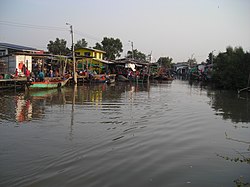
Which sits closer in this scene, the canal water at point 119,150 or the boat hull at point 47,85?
the canal water at point 119,150

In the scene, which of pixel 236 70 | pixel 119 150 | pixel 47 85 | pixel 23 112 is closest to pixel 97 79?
pixel 47 85

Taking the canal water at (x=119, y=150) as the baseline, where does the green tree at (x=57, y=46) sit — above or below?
above

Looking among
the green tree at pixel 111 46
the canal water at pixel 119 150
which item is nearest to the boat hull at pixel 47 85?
the canal water at pixel 119 150

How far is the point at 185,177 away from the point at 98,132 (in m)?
4.21

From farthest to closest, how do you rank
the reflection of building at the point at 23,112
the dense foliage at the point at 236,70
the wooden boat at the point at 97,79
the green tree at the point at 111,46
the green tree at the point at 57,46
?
the green tree at the point at 111,46 → the green tree at the point at 57,46 → the wooden boat at the point at 97,79 → the dense foliage at the point at 236,70 → the reflection of building at the point at 23,112

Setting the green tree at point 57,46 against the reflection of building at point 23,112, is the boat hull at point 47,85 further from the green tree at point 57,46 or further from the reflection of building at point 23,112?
the green tree at point 57,46

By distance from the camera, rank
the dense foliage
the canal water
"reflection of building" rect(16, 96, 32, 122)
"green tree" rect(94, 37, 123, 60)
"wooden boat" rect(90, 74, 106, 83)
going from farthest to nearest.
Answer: "green tree" rect(94, 37, 123, 60)
"wooden boat" rect(90, 74, 106, 83)
the dense foliage
"reflection of building" rect(16, 96, 32, 122)
the canal water

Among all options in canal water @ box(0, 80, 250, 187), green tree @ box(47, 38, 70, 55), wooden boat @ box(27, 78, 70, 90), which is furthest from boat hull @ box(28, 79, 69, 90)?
green tree @ box(47, 38, 70, 55)

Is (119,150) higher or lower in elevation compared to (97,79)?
lower

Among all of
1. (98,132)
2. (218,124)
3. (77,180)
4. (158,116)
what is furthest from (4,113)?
(218,124)

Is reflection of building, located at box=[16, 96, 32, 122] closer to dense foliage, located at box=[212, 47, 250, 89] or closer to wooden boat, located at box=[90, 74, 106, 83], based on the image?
wooden boat, located at box=[90, 74, 106, 83]

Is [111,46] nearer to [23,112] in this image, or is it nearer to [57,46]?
[57,46]

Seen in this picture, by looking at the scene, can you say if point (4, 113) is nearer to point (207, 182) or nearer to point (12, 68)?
point (207, 182)

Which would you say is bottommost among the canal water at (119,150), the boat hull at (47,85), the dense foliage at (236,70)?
the canal water at (119,150)
